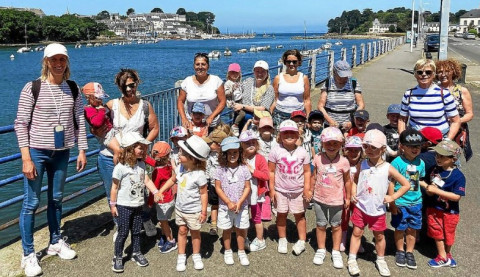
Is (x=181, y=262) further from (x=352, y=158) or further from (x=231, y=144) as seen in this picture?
(x=352, y=158)

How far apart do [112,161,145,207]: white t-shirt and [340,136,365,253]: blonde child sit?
1.94 meters

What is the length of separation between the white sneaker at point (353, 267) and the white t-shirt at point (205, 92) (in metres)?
2.15

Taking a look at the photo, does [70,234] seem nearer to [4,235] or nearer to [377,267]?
[377,267]

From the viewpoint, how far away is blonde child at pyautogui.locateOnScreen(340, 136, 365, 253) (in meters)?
3.83

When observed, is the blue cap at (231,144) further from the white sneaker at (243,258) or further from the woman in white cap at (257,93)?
the woman in white cap at (257,93)

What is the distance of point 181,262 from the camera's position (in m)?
3.76

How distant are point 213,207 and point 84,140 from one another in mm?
1533

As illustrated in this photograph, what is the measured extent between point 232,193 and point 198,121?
1.09 m

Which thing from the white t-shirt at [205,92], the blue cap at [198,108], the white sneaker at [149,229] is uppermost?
the white t-shirt at [205,92]

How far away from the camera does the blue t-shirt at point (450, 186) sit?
3643mm

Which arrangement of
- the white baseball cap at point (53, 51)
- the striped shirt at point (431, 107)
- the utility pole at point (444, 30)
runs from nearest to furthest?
1. the white baseball cap at point (53, 51)
2. the striped shirt at point (431, 107)
3. the utility pole at point (444, 30)

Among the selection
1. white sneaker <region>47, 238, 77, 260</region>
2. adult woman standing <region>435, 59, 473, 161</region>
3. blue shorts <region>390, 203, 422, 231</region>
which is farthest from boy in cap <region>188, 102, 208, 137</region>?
adult woman standing <region>435, 59, 473, 161</region>

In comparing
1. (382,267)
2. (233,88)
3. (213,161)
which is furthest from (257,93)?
(382,267)

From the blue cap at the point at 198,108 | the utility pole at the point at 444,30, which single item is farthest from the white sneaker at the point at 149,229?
the utility pole at the point at 444,30
